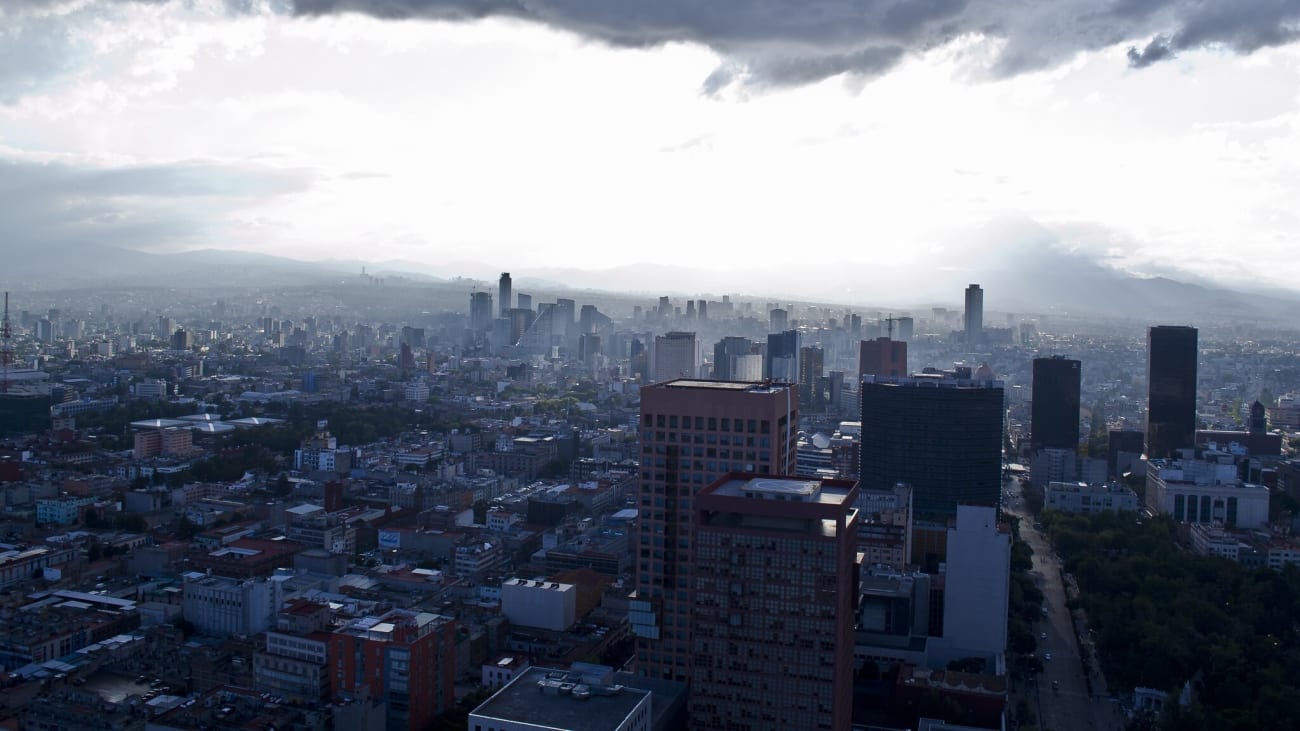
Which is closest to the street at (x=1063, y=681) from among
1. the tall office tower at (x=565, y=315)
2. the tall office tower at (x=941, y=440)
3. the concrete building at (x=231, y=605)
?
the tall office tower at (x=941, y=440)

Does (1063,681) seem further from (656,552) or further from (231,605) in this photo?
(231,605)

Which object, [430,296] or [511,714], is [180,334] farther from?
[511,714]

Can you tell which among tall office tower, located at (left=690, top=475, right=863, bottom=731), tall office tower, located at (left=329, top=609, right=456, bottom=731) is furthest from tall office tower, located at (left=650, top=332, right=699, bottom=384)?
tall office tower, located at (left=690, top=475, right=863, bottom=731)

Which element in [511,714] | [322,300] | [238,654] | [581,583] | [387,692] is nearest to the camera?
[511,714]

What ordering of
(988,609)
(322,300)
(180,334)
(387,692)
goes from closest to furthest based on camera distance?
1. (387,692)
2. (988,609)
3. (180,334)
4. (322,300)

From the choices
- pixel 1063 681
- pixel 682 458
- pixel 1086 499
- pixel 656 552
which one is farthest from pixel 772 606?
pixel 1086 499

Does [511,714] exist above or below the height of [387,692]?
above

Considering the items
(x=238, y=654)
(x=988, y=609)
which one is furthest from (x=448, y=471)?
(x=988, y=609)

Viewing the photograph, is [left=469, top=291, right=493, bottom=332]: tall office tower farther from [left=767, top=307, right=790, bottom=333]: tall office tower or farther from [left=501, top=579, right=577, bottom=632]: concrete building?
[left=501, top=579, right=577, bottom=632]: concrete building
